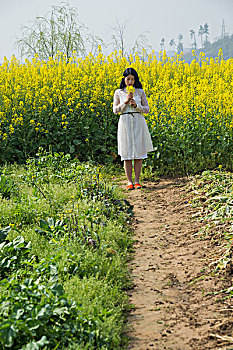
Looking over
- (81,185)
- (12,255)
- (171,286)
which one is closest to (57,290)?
(12,255)

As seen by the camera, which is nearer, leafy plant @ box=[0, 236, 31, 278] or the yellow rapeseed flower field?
leafy plant @ box=[0, 236, 31, 278]

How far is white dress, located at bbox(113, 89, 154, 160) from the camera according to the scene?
623cm

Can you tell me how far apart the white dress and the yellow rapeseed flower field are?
539 millimetres

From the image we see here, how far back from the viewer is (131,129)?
627 cm

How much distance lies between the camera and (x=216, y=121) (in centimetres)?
676

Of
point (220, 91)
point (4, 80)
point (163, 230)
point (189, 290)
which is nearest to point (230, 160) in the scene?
point (220, 91)

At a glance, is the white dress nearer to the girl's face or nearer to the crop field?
the girl's face

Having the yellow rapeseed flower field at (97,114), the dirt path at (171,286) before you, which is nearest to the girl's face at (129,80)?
the yellow rapeseed flower field at (97,114)

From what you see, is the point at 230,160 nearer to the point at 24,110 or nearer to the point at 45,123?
the point at 45,123


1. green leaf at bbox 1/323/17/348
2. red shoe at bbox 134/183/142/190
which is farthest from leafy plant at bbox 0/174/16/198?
green leaf at bbox 1/323/17/348

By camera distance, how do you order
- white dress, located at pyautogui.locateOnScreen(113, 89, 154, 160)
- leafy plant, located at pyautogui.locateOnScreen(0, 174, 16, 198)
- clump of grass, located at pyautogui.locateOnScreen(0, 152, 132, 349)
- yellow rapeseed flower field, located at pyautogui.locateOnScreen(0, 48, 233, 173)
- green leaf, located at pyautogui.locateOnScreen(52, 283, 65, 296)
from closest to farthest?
clump of grass, located at pyautogui.locateOnScreen(0, 152, 132, 349) → green leaf, located at pyautogui.locateOnScreen(52, 283, 65, 296) → leafy plant, located at pyautogui.locateOnScreen(0, 174, 16, 198) → white dress, located at pyautogui.locateOnScreen(113, 89, 154, 160) → yellow rapeseed flower field, located at pyautogui.locateOnScreen(0, 48, 233, 173)

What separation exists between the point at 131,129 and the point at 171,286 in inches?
133

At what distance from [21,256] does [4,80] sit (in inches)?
257

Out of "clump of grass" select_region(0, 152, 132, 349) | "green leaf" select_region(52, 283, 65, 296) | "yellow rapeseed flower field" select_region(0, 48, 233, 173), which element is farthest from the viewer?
"yellow rapeseed flower field" select_region(0, 48, 233, 173)
